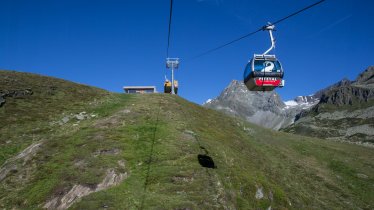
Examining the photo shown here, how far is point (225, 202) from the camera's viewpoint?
2889 centimetres

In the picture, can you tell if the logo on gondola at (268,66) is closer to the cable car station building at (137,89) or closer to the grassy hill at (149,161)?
the grassy hill at (149,161)

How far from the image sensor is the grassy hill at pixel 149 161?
1123 inches

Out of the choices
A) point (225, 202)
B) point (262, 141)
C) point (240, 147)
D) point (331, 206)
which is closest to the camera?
point (225, 202)

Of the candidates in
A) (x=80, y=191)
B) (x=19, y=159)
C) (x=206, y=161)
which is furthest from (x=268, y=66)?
(x=19, y=159)

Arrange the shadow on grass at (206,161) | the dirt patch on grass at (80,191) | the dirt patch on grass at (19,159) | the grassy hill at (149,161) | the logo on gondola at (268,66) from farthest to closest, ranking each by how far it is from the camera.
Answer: the shadow on grass at (206,161) < the dirt patch on grass at (19,159) < the logo on gondola at (268,66) < the grassy hill at (149,161) < the dirt patch on grass at (80,191)

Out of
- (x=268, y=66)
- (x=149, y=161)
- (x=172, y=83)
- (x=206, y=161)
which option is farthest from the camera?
(x=172, y=83)

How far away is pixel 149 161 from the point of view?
33.7 metres

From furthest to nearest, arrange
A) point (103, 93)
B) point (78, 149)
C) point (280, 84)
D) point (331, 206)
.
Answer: point (103, 93)
point (331, 206)
point (78, 149)
point (280, 84)

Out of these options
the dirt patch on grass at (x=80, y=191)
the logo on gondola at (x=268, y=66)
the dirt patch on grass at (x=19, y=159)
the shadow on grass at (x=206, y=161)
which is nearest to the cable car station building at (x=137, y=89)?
the dirt patch on grass at (x=19, y=159)

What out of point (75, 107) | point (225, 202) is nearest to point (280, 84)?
point (225, 202)

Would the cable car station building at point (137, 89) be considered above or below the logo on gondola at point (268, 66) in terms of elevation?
above

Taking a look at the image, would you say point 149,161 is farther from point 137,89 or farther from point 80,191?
point 137,89

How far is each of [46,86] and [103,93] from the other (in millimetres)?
9234

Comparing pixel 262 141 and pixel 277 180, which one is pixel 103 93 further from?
pixel 277 180
